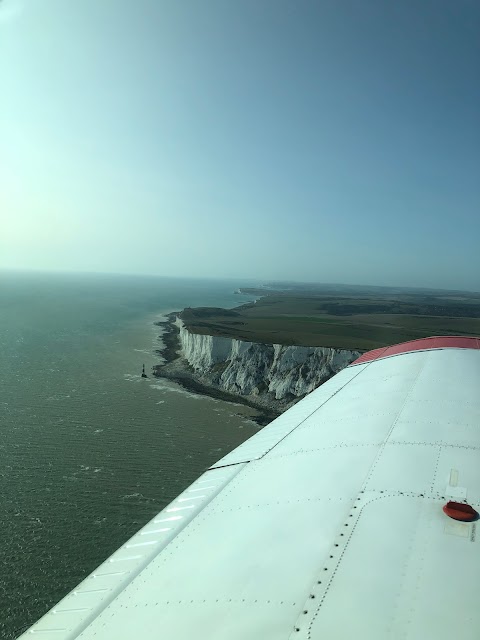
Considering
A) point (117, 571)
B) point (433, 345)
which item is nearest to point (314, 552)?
point (117, 571)

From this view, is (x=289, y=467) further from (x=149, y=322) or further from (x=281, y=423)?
(x=149, y=322)

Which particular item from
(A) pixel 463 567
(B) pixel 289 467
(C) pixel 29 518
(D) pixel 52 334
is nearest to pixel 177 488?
(C) pixel 29 518

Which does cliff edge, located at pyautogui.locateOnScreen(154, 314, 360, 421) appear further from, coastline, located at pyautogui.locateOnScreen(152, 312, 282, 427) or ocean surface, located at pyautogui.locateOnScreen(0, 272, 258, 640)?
ocean surface, located at pyautogui.locateOnScreen(0, 272, 258, 640)

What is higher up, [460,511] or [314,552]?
[460,511]

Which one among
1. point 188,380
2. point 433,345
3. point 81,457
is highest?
point 433,345

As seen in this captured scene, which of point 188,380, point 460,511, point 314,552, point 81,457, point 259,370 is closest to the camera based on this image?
point 314,552

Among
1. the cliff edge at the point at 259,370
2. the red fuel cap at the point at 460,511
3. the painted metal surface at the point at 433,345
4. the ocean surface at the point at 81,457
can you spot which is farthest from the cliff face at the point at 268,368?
the red fuel cap at the point at 460,511

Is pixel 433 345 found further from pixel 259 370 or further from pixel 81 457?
pixel 259 370
